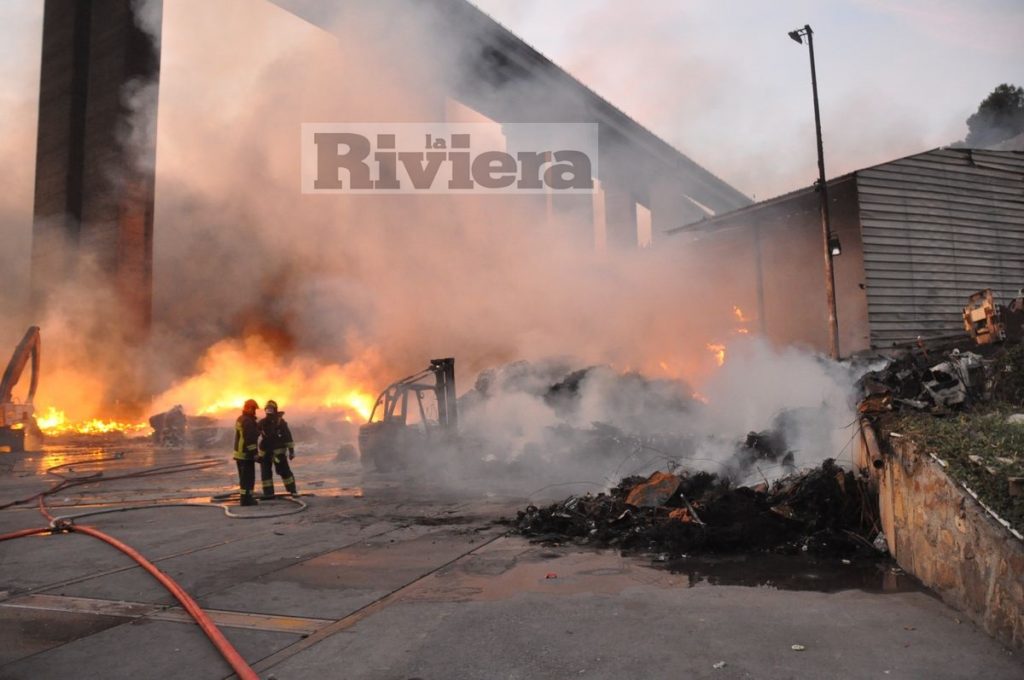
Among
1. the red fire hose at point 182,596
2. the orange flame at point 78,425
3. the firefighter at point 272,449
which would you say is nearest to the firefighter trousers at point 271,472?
the firefighter at point 272,449

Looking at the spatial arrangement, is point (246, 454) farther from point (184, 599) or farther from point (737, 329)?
point (737, 329)

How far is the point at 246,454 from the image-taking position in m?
7.78

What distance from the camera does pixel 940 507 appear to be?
12.0 feet

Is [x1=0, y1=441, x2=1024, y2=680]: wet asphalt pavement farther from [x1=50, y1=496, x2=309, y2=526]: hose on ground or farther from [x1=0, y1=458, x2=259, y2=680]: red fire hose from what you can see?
[x1=50, y1=496, x2=309, y2=526]: hose on ground

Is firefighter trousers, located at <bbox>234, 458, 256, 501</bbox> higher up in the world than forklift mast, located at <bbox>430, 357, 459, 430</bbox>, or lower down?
lower down

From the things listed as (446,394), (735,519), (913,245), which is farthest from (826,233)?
(735,519)

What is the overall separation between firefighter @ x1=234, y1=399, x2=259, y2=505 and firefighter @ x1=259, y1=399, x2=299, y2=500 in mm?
294

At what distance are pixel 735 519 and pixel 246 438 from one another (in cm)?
573


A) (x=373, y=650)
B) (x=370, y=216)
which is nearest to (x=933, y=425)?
(x=373, y=650)

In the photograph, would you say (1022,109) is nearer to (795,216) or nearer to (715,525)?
(795,216)

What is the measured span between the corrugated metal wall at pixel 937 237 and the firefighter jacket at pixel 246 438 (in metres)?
13.1

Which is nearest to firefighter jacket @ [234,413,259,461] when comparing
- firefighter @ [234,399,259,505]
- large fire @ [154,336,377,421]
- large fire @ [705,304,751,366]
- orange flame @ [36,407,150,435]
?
firefighter @ [234,399,259,505]

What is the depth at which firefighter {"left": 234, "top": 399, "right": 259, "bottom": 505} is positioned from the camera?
304 inches

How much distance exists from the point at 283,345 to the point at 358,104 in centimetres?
903
